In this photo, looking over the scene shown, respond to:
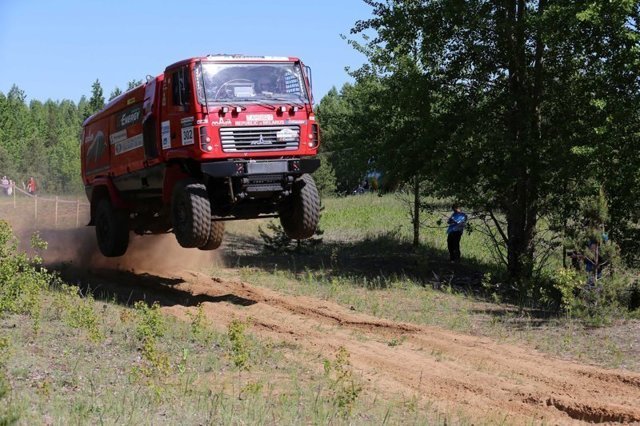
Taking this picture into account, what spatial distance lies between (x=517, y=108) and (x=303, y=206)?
7.62 m

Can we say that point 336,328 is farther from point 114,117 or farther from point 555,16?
point 555,16

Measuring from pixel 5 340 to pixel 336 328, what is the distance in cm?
558

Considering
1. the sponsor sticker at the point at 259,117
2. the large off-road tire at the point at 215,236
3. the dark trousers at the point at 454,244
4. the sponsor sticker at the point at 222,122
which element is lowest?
the dark trousers at the point at 454,244

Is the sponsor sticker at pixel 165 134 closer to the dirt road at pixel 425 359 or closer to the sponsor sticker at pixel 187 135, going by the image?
the sponsor sticker at pixel 187 135

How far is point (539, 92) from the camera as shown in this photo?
17984 millimetres

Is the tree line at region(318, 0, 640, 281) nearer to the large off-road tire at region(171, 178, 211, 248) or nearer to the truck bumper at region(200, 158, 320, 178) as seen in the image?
the truck bumper at region(200, 158, 320, 178)

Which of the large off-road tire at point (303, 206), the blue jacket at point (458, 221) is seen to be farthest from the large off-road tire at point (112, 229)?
the blue jacket at point (458, 221)

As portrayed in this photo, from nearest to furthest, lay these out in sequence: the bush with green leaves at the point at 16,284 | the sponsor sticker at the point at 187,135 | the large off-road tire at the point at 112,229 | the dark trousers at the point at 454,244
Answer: the bush with green leaves at the point at 16,284, the sponsor sticker at the point at 187,135, the large off-road tire at the point at 112,229, the dark trousers at the point at 454,244

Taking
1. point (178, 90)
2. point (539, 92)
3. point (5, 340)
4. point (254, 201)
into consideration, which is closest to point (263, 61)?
point (178, 90)

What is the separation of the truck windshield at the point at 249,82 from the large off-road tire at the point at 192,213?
140 centimetres

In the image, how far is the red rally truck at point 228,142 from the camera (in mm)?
12141

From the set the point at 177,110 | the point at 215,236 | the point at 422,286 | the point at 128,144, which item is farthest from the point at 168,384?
the point at 422,286

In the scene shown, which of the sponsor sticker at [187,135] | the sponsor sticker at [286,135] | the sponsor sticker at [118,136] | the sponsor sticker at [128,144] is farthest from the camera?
the sponsor sticker at [118,136]

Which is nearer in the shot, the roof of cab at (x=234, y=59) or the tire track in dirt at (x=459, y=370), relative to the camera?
the tire track in dirt at (x=459, y=370)
